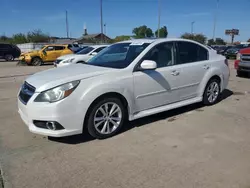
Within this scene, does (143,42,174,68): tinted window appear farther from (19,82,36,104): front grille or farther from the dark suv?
the dark suv

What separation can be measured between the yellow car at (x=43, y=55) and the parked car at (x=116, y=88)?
597 inches

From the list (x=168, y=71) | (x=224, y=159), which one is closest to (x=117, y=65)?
(x=168, y=71)

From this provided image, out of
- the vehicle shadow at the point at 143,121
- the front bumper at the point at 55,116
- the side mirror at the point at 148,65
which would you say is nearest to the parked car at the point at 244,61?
the vehicle shadow at the point at 143,121

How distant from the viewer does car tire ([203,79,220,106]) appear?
5.78 metres

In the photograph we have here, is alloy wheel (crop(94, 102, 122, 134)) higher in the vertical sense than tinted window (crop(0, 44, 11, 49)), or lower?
lower

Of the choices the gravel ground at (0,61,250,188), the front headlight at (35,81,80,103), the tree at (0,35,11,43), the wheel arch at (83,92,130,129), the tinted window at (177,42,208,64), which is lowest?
the gravel ground at (0,61,250,188)

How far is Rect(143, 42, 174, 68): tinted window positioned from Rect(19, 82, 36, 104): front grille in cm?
199

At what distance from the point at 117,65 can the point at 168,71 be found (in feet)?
3.37

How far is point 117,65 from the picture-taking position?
4.44 m

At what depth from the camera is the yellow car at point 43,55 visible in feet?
62.2

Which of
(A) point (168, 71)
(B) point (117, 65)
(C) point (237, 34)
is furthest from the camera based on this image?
(C) point (237, 34)

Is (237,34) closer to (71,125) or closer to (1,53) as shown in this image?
(1,53)

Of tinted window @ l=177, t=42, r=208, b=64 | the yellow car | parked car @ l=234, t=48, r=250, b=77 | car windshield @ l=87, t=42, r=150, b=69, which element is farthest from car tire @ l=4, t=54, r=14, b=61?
tinted window @ l=177, t=42, r=208, b=64

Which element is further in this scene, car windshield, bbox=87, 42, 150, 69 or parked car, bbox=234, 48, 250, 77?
parked car, bbox=234, 48, 250, 77
